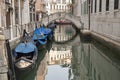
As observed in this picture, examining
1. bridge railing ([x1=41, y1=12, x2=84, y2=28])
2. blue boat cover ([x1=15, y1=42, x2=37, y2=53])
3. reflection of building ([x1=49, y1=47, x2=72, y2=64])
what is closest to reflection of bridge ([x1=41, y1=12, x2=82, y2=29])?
bridge railing ([x1=41, y1=12, x2=84, y2=28])

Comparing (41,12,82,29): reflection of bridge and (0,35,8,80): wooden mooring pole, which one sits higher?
(41,12,82,29): reflection of bridge

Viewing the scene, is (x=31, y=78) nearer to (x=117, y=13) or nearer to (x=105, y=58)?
(x=105, y=58)

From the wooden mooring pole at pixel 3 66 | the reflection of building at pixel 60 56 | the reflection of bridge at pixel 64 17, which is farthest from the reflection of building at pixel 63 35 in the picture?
the wooden mooring pole at pixel 3 66

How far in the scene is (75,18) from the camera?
27312mm

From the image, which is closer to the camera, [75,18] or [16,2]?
[16,2]

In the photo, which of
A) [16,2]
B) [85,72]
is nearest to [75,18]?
[16,2]

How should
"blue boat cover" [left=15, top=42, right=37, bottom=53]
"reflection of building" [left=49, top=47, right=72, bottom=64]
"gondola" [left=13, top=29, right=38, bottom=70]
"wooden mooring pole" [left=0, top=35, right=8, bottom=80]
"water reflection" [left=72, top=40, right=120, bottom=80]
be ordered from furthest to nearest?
Result: 1. "reflection of building" [left=49, top=47, right=72, bottom=64]
2. "blue boat cover" [left=15, top=42, right=37, bottom=53]
3. "gondola" [left=13, top=29, right=38, bottom=70]
4. "water reflection" [left=72, top=40, right=120, bottom=80]
5. "wooden mooring pole" [left=0, top=35, right=8, bottom=80]

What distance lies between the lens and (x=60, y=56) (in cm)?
1495

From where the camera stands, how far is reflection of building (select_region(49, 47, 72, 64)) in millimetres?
13775

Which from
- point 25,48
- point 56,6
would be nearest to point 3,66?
point 25,48

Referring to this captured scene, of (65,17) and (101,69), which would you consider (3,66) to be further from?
(65,17)

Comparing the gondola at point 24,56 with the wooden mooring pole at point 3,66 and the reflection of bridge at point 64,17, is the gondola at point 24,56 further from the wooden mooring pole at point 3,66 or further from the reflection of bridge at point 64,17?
the reflection of bridge at point 64,17

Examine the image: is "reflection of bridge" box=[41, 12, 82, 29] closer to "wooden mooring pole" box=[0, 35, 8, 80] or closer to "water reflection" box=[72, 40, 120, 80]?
"water reflection" box=[72, 40, 120, 80]

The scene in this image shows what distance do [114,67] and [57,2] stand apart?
54952 millimetres
